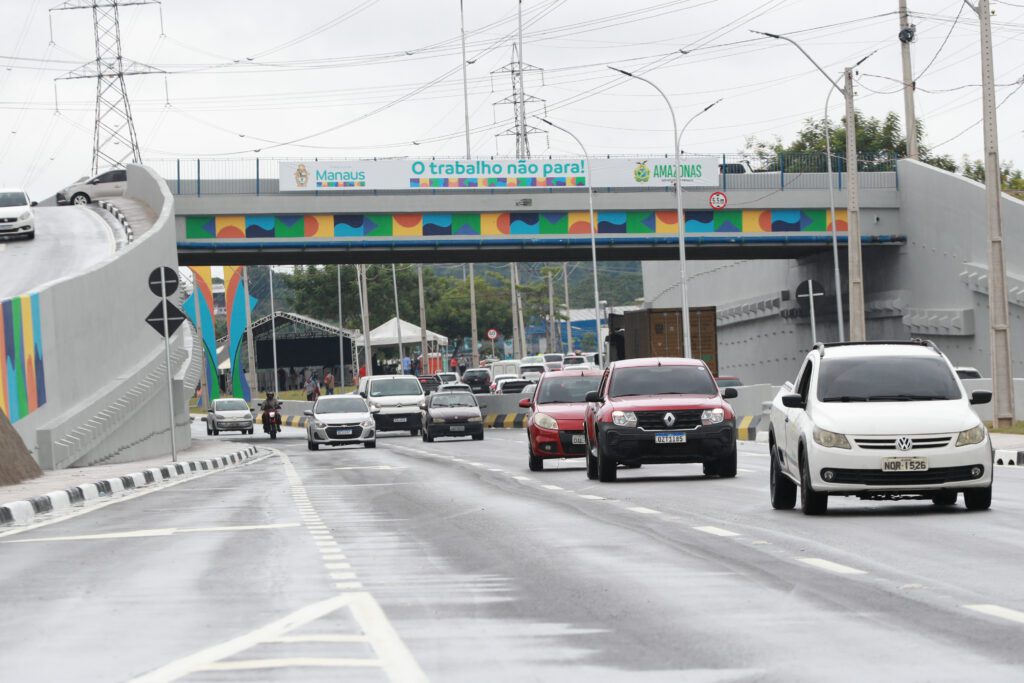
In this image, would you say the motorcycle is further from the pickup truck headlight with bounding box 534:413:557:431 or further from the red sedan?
the pickup truck headlight with bounding box 534:413:557:431

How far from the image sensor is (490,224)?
2426 inches

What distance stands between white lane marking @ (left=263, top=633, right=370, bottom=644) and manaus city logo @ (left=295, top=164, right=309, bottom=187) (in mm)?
52512

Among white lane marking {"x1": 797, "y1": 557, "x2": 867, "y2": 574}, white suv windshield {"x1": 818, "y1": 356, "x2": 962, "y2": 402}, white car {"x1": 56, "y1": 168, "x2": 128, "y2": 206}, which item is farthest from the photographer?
white car {"x1": 56, "y1": 168, "x2": 128, "y2": 206}

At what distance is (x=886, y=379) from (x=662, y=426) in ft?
21.5

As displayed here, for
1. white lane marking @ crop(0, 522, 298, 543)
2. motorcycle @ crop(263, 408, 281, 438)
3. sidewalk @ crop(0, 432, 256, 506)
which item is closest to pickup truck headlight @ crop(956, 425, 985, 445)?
white lane marking @ crop(0, 522, 298, 543)

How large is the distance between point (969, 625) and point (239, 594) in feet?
14.4

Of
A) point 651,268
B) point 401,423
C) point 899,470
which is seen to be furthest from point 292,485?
point 651,268

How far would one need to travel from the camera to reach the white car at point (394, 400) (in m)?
54.1

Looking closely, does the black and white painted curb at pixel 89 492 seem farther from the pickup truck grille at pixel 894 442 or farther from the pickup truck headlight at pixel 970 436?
the pickup truck headlight at pixel 970 436

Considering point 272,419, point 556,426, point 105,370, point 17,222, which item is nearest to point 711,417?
point 556,426

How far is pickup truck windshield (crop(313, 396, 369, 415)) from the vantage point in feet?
150

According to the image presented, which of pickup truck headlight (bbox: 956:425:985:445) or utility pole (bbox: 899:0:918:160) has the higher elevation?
utility pole (bbox: 899:0:918:160)

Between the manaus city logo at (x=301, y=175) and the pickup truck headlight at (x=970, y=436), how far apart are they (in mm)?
46263

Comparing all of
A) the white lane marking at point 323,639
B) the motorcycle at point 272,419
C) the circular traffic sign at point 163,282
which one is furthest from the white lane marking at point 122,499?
the motorcycle at point 272,419
